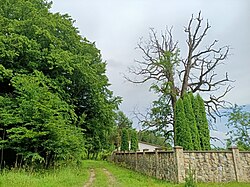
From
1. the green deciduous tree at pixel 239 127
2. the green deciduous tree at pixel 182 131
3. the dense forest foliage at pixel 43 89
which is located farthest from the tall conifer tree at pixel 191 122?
the dense forest foliage at pixel 43 89

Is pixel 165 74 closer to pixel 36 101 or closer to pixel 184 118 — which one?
pixel 184 118

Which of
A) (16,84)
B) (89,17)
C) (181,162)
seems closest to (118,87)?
(89,17)

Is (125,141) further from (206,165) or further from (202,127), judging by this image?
(206,165)

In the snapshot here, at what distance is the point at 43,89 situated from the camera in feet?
37.8

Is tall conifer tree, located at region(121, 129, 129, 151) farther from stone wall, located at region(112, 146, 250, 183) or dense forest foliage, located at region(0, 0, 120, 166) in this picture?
stone wall, located at region(112, 146, 250, 183)

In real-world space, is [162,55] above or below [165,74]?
above

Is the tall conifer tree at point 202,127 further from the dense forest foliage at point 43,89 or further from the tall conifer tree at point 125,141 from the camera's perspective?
the tall conifer tree at point 125,141

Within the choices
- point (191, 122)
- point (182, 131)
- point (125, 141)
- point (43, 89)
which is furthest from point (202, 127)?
point (125, 141)

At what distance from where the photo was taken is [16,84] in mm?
11367

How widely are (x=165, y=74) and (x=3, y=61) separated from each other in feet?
44.1

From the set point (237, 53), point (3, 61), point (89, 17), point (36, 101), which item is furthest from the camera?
point (237, 53)

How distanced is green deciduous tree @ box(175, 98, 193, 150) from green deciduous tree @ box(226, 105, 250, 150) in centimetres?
561

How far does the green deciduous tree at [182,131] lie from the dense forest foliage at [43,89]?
5.40m

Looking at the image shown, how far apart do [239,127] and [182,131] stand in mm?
6629
